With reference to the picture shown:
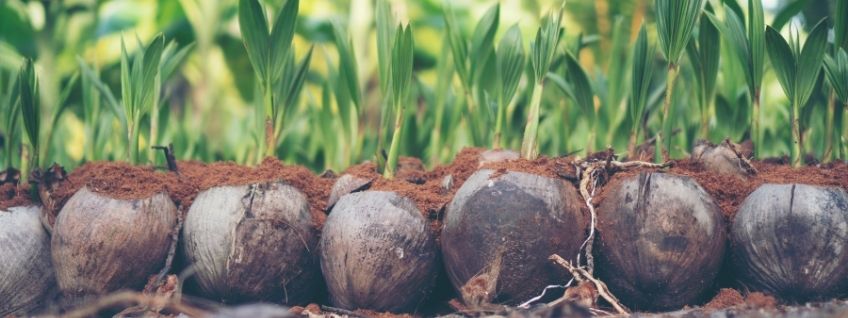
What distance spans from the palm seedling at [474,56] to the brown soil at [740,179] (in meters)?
0.68

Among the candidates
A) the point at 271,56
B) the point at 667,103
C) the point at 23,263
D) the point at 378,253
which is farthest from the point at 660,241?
the point at 23,263

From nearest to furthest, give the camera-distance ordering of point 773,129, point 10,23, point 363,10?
point 773,129, point 363,10, point 10,23

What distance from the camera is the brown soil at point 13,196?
2172 mm

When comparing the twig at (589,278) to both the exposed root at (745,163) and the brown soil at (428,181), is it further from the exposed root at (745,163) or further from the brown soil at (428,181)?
the exposed root at (745,163)

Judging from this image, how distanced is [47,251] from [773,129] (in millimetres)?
2662

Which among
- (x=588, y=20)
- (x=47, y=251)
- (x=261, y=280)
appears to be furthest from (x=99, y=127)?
(x=588, y=20)

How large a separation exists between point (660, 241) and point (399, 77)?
2.73 feet

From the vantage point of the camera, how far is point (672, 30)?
6.63 ft

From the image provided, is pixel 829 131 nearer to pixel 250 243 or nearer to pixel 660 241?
pixel 660 241

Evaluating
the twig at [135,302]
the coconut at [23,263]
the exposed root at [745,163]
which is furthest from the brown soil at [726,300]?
the coconut at [23,263]

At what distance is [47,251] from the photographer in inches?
84.1

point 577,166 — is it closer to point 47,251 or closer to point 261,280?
point 261,280

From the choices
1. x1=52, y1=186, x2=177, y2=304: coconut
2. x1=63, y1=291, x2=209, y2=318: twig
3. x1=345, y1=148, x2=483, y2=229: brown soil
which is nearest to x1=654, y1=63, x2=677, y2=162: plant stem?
x1=345, y1=148, x2=483, y2=229: brown soil

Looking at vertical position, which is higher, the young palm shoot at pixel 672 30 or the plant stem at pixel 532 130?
the young palm shoot at pixel 672 30
